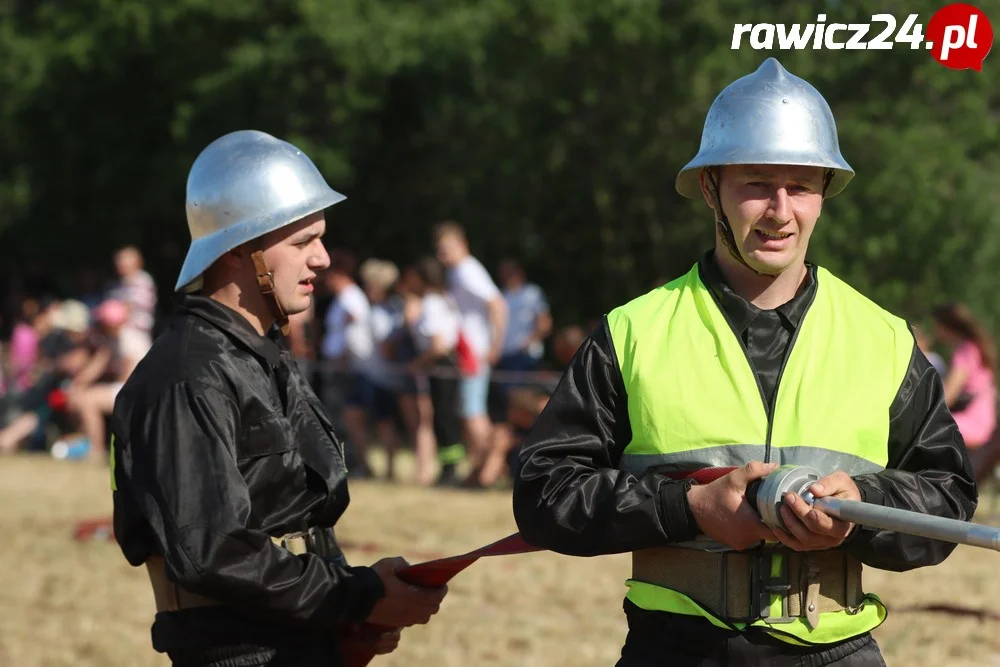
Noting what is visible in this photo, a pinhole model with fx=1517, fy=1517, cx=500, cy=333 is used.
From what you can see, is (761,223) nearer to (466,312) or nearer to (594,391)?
(594,391)

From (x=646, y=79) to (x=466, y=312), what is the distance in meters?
7.17

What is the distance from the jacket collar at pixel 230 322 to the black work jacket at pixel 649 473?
78cm

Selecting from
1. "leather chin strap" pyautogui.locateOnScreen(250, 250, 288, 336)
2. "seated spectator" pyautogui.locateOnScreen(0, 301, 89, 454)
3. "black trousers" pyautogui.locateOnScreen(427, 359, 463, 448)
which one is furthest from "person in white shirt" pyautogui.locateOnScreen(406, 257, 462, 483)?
"leather chin strap" pyautogui.locateOnScreen(250, 250, 288, 336)

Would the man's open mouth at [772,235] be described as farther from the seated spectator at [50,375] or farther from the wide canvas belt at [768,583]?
the seated spectator at [50,375]

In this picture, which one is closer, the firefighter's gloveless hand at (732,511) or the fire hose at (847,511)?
the fire hose at (847,511)

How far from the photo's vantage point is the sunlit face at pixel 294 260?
149 inches

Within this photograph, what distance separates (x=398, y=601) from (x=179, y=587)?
549 millimetres

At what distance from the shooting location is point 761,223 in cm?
329

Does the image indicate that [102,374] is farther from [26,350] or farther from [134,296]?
[26,350]

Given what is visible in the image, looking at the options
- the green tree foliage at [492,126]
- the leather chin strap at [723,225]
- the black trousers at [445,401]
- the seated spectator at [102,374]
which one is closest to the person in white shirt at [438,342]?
the black trousers at [445,401]

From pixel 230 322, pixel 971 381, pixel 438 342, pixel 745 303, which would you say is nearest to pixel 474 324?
pixel 438 342

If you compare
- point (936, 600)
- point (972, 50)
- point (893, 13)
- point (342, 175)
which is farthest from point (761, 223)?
point (342, 175)

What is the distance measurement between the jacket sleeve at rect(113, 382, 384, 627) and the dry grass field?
328 centimetres

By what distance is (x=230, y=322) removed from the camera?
12.1ft
